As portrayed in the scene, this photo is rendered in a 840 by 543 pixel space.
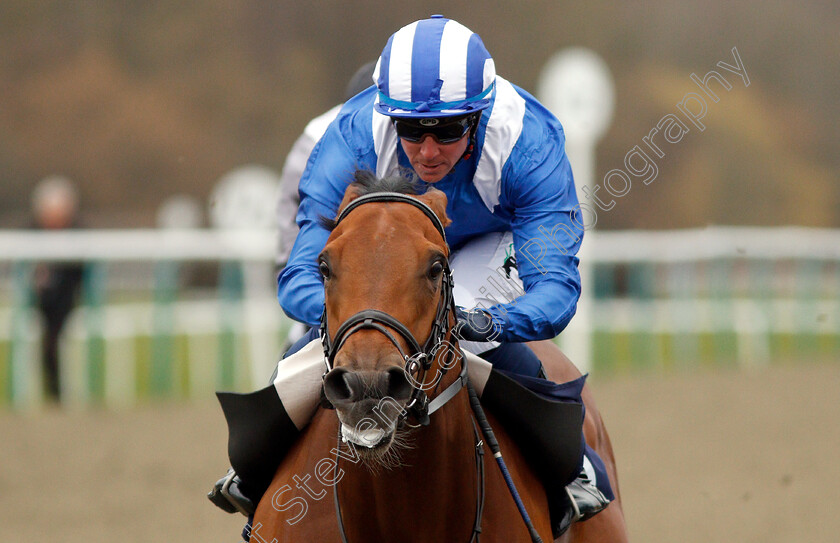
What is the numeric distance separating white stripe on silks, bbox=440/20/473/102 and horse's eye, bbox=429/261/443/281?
0.78m

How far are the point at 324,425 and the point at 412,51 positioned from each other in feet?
3.92

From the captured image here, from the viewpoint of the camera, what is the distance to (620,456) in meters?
9.10

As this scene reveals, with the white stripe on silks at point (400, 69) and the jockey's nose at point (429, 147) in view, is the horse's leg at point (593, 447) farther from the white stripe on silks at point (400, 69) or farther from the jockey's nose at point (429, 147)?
the white stripe on silks at point (400, 69)

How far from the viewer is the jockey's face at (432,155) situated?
136 inches

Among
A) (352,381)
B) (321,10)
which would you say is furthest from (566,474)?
(321,10)

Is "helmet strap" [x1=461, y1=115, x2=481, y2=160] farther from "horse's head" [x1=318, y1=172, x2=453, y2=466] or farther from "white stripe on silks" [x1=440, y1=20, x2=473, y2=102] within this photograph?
"horse's head" [x1=318, y1=172, x2=453, y2=466]

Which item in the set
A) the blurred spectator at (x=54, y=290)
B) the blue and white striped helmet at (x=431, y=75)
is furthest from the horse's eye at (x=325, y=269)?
the blurred spectator at (x=54, y=290)

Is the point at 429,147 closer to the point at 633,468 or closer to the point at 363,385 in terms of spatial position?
the point at 363,385

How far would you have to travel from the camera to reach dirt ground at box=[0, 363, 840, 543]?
7254mm

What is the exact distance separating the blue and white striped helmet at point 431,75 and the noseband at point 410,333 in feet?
1.70

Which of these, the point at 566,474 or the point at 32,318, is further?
the point at 32,318

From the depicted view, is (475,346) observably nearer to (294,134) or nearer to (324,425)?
(324,425)

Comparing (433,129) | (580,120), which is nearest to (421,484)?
(433,129)

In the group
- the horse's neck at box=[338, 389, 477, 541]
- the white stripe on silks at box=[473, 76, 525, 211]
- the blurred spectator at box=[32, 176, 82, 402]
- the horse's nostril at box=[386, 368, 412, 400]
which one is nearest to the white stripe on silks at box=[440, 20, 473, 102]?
the white stripe on silks at box=[473, 76, 525, 211]
